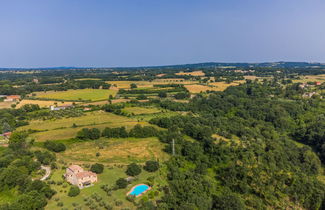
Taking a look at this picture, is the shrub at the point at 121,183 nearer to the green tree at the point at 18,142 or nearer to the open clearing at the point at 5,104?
the green tree at the point at 18,142

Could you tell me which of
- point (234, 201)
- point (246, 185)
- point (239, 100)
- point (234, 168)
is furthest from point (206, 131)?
point (239, 100)

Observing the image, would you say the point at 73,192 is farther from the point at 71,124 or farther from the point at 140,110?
the point at 140,110

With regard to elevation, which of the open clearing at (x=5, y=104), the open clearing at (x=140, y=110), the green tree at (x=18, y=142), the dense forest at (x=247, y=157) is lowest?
the dense forest at (x=247, y=157)

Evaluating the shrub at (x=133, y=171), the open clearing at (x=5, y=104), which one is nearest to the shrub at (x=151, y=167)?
the shrub at (x=133, y=171)

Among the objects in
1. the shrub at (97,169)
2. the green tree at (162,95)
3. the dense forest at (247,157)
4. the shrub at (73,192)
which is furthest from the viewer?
the green tree at (162,95)

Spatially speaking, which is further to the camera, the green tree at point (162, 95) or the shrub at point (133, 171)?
the green tree at point (162, 95)

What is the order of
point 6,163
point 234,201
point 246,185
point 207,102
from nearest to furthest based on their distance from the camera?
point 234,201, point 246,185, point 6,163, point 207,102

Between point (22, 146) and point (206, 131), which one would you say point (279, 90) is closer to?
point (206, 131)

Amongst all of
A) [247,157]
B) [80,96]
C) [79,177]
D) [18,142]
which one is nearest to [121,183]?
[79,177]
